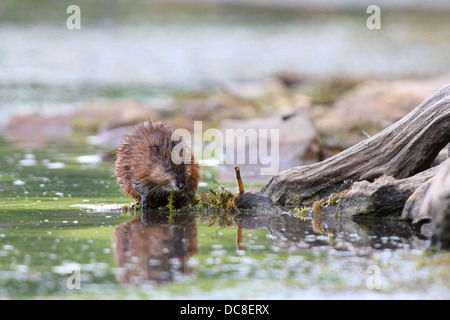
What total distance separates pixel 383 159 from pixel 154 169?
8.67 ft

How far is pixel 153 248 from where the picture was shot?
757cm

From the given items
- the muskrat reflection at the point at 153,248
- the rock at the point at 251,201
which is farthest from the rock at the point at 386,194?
the muskrat reflection at the point at 153,248

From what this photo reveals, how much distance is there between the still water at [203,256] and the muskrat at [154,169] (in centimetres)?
26

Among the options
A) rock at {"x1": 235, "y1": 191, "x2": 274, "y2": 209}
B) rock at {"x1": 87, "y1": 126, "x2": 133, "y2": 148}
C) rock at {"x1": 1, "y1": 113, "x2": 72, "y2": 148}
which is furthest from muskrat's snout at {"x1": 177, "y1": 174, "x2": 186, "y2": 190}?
rock at {"x1": 1, "y1": 113, "x2": 72, "y2": 148}

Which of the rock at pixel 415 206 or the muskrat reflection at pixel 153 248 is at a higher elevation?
the rock at pixel 415 206

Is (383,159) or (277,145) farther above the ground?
(277,145)

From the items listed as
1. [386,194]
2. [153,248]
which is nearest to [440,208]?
Answer: [386,194]

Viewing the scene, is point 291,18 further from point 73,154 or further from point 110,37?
point 73,154

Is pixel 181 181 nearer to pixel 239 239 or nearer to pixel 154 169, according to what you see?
pixel 154 169

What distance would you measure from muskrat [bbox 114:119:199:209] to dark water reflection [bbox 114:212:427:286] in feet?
1.08

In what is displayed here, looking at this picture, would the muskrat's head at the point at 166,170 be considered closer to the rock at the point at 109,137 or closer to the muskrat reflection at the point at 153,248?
the muskrat reflection at the point at 153,248

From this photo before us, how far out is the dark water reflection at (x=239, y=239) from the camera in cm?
696

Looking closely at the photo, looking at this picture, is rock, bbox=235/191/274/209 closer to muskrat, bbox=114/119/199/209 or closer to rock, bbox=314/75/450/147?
muskrat, bbox=114/119/199/209
